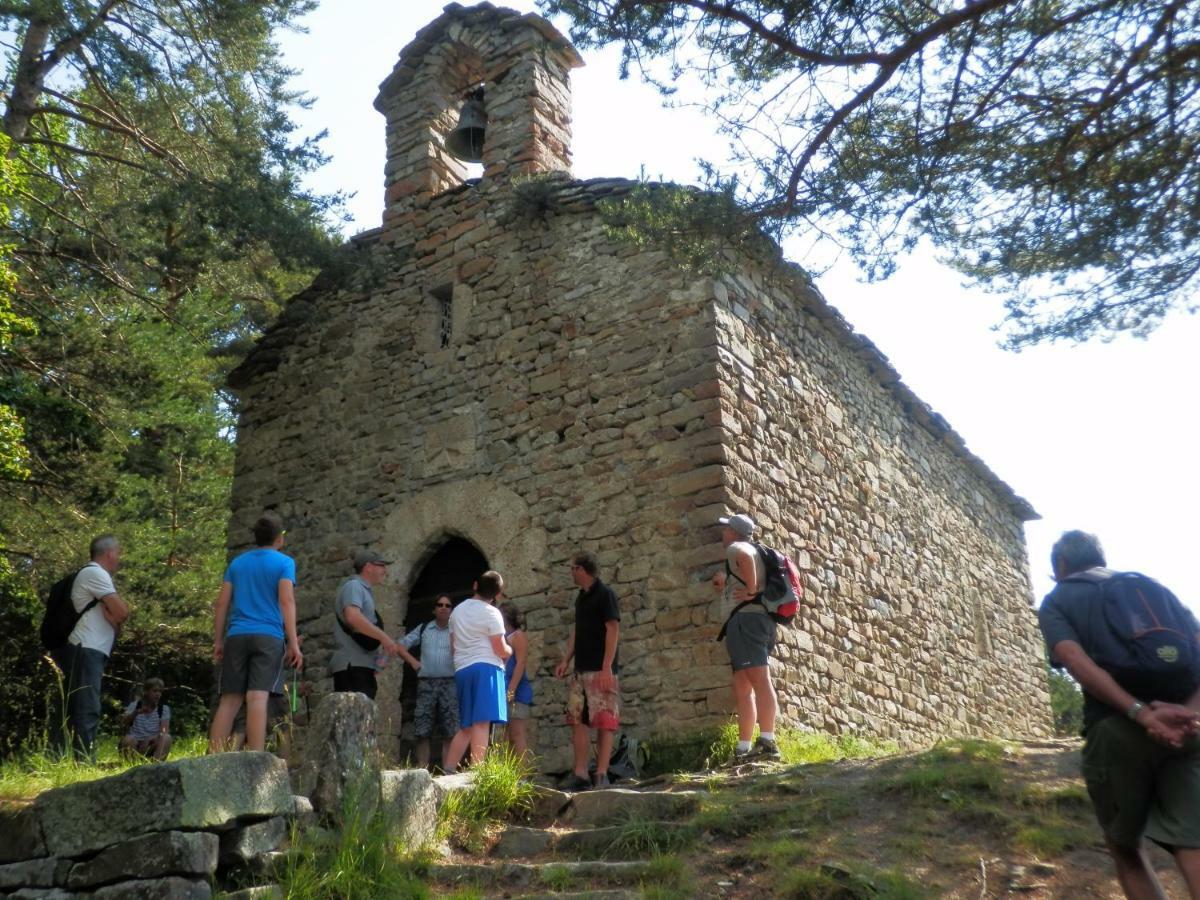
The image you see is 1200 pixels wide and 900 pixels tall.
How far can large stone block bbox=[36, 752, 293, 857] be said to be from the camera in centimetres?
423

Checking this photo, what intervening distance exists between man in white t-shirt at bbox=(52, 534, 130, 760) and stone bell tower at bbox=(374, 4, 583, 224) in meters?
4.79

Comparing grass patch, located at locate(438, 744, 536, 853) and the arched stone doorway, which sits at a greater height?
the arched stone doorway

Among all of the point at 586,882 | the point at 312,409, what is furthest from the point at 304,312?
the point at 586,882

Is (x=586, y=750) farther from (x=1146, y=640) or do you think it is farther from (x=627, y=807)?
(x=1146, y=640)

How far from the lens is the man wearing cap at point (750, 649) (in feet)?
21.1

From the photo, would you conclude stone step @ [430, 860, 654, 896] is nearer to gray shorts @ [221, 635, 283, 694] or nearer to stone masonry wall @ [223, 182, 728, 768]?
gray shorts @ [221, 635, 283, 694]

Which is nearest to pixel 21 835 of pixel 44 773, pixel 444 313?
pixel 44 773

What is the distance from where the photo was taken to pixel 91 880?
4281mm

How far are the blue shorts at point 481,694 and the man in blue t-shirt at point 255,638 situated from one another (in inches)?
35.9

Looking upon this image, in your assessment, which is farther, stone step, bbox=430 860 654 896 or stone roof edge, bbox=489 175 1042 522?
stone roof edge, bbox=489 175 1042 522

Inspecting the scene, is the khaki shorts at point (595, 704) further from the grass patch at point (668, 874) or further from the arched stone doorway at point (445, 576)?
the arched stone doorway at point (445, 576)

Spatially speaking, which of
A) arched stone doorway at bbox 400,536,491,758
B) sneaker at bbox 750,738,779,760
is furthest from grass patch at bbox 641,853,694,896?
arched stone doorway at bbox 400,536,491,758

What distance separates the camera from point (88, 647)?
231 inches

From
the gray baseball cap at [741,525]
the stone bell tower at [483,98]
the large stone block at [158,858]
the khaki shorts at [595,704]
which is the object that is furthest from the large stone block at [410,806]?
the stone bell tower at [483,98]
